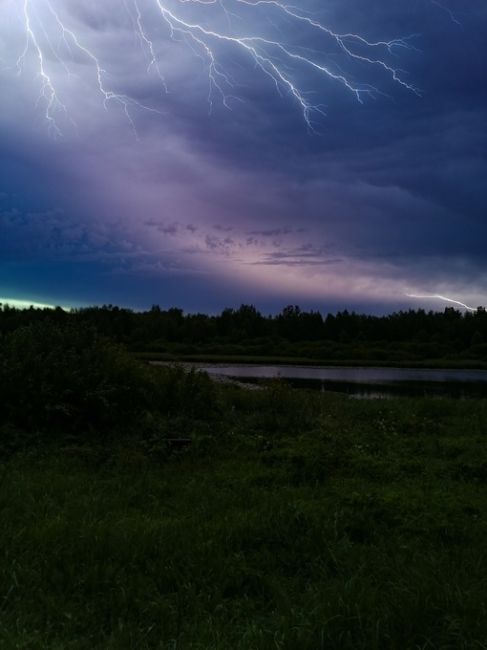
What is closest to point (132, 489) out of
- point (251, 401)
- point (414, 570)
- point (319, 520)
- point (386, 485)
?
point (319, 520)

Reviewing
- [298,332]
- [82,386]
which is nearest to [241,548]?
[82,386]

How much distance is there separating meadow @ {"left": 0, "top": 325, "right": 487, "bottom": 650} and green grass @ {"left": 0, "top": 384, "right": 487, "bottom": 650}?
2 centimetres

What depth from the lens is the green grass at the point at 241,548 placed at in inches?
170

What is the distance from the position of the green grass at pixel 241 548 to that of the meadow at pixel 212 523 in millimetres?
20

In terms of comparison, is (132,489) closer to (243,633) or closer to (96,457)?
(96,457)

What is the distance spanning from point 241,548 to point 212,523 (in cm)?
69

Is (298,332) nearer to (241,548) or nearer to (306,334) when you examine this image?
(306,334)

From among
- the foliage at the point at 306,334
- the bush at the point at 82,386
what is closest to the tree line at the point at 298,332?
the foliage at the point at 306,334

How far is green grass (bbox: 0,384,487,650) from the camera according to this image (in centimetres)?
433

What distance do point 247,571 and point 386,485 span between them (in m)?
4.13

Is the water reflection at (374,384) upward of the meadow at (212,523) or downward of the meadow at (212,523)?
downward

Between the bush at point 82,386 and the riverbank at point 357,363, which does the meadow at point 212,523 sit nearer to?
the bush at point 82,386

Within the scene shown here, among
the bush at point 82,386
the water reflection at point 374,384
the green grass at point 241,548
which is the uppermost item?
the bush at point 82,386

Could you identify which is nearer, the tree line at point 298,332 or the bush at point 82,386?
the bush at point 82,386
